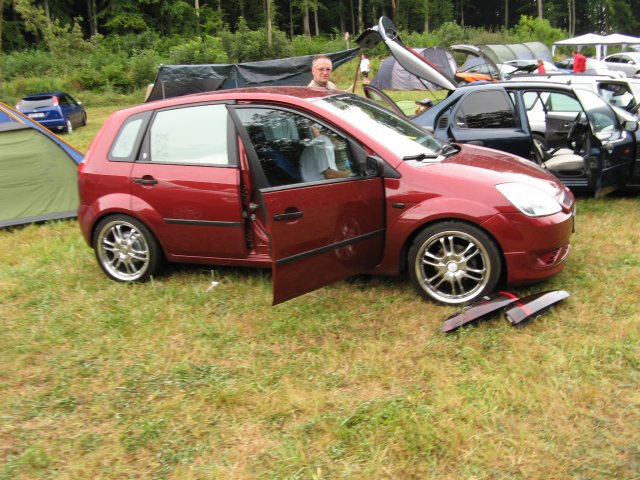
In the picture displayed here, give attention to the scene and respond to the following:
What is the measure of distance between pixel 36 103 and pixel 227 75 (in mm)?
A: 5641

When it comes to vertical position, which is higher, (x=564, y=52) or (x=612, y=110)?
(x=564, y=52)

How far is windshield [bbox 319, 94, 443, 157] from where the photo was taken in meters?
4.45

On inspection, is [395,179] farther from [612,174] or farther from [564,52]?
[564,52]

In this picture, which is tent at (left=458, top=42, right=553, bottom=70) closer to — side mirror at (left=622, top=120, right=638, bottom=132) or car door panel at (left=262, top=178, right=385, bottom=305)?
side mirror at (left=622, top=120, right=638, bottom=132)

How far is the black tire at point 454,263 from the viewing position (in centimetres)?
405

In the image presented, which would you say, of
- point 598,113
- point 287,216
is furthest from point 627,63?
point 287,216

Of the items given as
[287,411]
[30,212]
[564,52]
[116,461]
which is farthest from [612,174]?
[564,52]

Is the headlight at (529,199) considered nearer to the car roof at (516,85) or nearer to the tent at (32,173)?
the car roof at (516,85)

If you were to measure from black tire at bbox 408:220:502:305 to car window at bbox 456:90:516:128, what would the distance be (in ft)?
10.4

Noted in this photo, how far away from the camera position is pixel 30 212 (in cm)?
740

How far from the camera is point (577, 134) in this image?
270 inches

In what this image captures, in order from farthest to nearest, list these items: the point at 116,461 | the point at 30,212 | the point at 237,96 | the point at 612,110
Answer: the point at 30,212, the point at 612,110, the point at 237,96, the point at 116,461

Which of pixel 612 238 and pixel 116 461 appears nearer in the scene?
pixel 116 461

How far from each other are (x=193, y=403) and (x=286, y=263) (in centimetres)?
103
